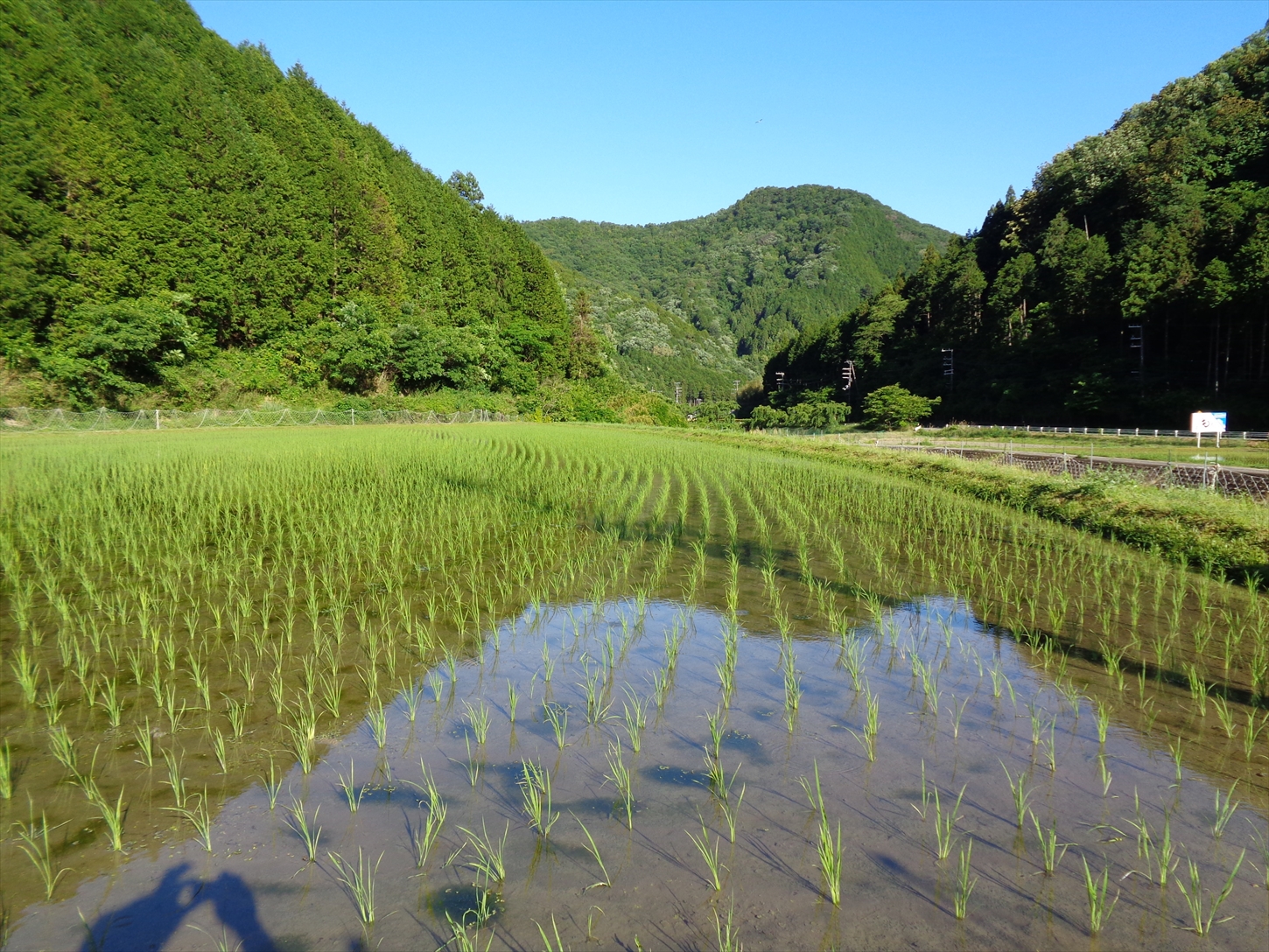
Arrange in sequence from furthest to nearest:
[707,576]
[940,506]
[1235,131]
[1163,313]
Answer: [1235,131] → [1163,313] → [940,506] → [707,576]

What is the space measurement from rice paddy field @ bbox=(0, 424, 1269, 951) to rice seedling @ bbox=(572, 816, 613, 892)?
0.02 m

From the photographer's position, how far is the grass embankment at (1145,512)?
705 cm

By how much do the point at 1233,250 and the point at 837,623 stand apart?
143ft

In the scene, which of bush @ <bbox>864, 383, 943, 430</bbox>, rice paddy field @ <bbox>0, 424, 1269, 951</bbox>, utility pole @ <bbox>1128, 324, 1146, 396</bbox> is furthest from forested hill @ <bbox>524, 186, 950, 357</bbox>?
rice paddy field @ <bbox>0, 424, 1269, 951</bbox>

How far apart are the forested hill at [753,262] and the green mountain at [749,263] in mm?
275

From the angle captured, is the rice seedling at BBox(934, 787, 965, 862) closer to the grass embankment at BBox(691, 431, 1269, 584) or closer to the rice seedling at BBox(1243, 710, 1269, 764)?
the rice seedling at BBox(1243, 710, 1269, 764)

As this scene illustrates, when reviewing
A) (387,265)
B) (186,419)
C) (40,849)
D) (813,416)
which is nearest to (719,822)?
(40,849)

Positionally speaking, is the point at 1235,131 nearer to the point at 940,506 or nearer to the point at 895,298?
the point at 895,298

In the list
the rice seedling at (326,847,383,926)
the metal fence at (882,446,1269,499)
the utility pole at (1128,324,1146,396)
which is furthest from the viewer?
the utility pole at (1128,324,1146,396)

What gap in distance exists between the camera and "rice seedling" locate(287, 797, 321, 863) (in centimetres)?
237

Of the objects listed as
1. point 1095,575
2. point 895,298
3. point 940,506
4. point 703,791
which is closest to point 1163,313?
point 895,298

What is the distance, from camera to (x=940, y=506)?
1112 cm

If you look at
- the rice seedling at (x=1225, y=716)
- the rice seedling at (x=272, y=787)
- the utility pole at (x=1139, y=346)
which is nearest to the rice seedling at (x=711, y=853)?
the rice seedling at (x=272, y=787)

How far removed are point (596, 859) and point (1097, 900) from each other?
169 cm
